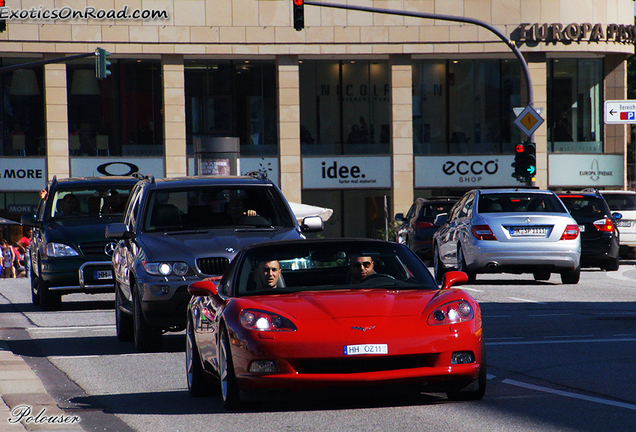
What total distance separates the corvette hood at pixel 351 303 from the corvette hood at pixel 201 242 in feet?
10.8

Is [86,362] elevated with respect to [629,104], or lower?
lower

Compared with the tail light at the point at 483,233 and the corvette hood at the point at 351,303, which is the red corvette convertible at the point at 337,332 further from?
the tail light at the point at 483,233

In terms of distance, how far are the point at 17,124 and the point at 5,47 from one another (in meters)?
3.09

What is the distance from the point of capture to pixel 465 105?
45062 mm

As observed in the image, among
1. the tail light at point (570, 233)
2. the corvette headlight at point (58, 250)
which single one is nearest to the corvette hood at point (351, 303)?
the corvette headlight at point (58, 250)

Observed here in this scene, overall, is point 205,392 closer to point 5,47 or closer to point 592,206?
point 592,206

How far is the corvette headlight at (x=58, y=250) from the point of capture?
1577 centimetres

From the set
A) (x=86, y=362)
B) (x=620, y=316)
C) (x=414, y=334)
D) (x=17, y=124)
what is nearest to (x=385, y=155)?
(x=17, y=124)

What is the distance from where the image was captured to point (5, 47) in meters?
41.4

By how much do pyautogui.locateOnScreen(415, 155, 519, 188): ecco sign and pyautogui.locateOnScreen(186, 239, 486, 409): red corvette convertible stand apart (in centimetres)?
3610

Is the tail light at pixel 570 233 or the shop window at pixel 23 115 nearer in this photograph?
the tail light at pixel 570 233

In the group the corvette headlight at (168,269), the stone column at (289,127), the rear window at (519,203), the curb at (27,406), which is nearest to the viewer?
the curb at (27,406)

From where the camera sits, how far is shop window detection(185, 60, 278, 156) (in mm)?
43750

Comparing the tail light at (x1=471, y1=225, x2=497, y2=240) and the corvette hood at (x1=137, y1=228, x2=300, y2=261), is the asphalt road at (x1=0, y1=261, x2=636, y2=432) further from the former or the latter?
the tail light at (x1=471, y1=225, x2=497, y2=240)
